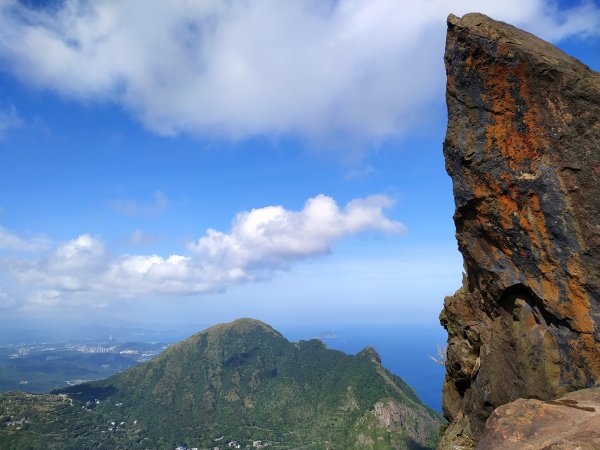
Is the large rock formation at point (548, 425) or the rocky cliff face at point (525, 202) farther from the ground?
the rocky cliff face at point (525, 202)

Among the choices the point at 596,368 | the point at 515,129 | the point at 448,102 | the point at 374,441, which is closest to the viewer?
the point at 596,368

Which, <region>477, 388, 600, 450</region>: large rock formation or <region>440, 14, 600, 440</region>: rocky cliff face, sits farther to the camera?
<region>440, 14, 600, 440</region>: rocky cliff face

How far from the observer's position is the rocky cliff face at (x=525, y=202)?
47.8 ft

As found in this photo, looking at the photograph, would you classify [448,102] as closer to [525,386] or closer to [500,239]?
[500,239]

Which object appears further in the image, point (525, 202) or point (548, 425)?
point (525, 202)

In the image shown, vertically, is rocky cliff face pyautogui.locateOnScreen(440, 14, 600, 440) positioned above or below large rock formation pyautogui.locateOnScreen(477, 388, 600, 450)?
above

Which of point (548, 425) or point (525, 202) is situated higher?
point (525, 202)

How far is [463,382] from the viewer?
74.3 ft

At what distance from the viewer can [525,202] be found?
632 inches

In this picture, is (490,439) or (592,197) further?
(592,197)

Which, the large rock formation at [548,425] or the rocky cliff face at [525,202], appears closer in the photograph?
the large rock formation at [548,425]

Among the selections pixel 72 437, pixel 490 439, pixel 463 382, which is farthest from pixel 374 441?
pixel 490 439

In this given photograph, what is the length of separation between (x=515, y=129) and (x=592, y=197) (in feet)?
12.9

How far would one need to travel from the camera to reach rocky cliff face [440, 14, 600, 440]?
1455 cm
